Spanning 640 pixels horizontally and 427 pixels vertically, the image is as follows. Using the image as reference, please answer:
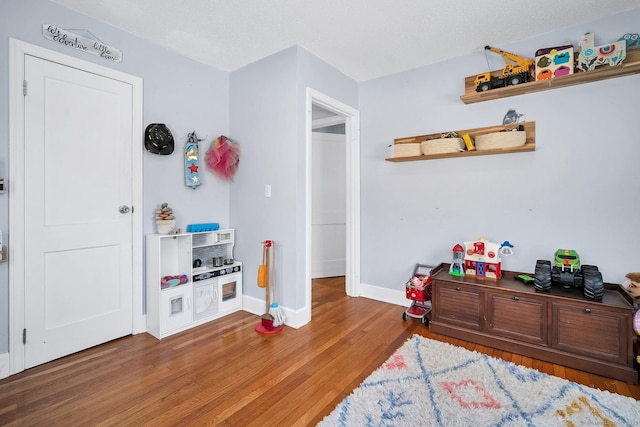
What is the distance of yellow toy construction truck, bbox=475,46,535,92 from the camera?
2.39 metres

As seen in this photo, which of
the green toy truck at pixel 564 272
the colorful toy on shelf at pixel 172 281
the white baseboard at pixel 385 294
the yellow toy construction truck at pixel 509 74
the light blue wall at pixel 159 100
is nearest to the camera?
the light blue wall at pixel 159 100

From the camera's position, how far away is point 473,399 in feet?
5.46

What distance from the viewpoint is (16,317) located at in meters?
1.93

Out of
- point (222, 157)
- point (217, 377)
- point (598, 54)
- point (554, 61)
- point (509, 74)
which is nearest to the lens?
point (217, 377)

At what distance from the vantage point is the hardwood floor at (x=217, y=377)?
1562 millimetres

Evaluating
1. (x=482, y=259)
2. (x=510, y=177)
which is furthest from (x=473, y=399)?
(x=510, y=177)

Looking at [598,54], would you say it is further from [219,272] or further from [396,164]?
[219,272]

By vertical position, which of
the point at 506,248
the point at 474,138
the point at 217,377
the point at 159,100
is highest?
the point at 159,100

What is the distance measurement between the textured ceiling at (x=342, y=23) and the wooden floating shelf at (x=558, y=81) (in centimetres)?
30

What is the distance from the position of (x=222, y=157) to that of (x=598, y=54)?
3121 mm

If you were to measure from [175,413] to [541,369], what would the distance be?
89.8 inches

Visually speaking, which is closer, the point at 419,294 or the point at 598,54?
the point at 598,54

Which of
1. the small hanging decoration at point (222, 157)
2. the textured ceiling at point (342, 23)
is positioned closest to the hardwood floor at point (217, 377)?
the small hanging decoration at point (222, 157)

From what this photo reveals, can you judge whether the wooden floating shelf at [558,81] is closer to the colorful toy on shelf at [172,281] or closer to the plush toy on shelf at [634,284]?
the plush toy on shelf at [634,284]
